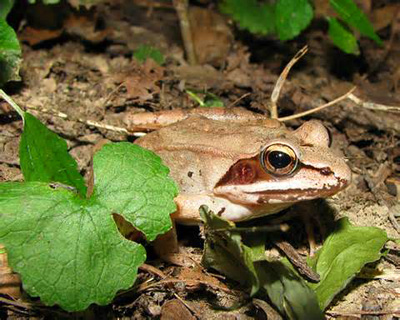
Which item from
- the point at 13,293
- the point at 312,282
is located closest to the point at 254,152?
the point at 312,282

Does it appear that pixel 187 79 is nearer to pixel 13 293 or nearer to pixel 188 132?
pixel 188 132

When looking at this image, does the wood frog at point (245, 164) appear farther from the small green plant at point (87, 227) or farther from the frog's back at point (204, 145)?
the small green plant at point (87, 227)

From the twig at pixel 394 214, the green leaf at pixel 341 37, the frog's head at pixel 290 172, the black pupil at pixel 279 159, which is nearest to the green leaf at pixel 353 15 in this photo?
the green leaf at pixel 341 37

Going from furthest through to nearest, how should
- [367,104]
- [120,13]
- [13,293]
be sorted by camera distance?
[120,13]
[367,104]
[13,293]

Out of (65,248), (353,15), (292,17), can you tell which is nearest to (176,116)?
(292,17)

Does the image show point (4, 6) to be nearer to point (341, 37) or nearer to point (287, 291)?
point (341, 37)

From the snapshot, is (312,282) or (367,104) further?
(367,104)

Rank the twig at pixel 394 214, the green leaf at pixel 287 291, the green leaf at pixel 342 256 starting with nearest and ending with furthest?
1. the green leaf at pixel 287 291
2. the green leaf at pixel 342 256
3. the twig at pixel 394 214
